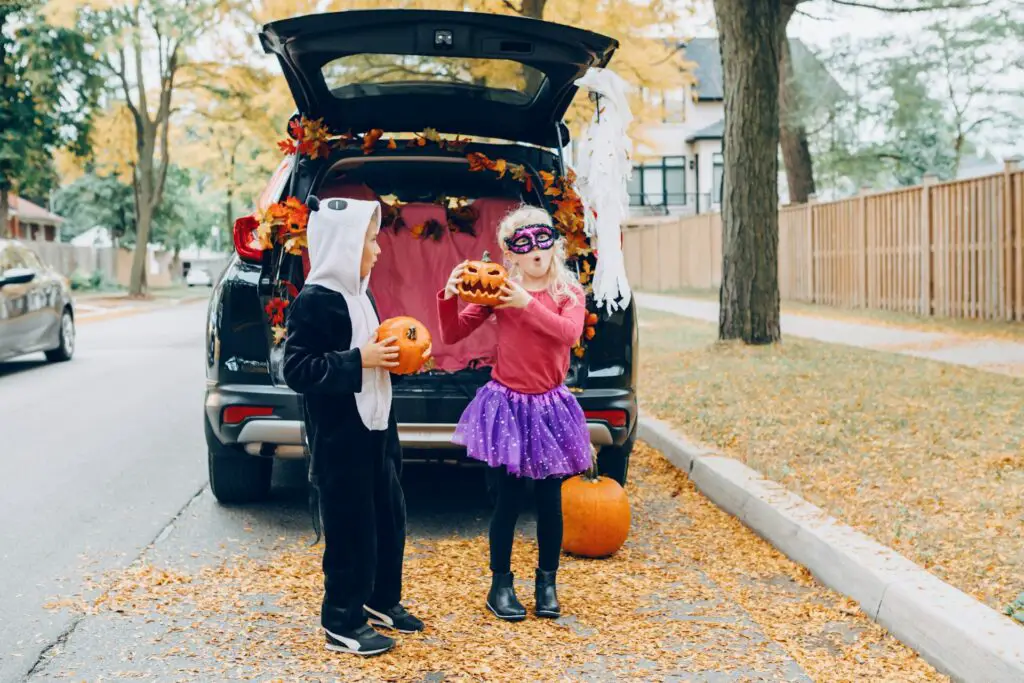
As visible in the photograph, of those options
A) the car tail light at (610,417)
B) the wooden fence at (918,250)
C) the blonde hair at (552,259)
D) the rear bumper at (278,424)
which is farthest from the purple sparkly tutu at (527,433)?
the wooden fence at (918,250)

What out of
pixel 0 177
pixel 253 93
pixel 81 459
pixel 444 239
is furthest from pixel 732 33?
pixel 0 177

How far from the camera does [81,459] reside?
7.11 m

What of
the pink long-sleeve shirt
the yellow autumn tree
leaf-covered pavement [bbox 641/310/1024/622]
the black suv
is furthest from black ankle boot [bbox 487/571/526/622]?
the yellow autumn tree

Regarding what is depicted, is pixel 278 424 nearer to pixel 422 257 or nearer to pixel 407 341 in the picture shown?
pixel 407 341

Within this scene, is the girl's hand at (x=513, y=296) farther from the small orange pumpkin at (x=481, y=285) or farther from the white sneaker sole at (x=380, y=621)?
the white sneaker sole at (x=380, y=621)

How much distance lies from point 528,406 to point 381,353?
30.3 inches

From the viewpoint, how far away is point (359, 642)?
368 cm

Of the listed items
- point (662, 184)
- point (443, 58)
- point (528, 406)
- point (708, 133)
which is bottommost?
point (528, 406)

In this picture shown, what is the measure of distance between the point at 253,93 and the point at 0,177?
259 inches

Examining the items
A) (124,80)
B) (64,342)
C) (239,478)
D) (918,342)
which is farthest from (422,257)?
(124,80)

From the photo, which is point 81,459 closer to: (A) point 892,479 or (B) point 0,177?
(A) point 892,479

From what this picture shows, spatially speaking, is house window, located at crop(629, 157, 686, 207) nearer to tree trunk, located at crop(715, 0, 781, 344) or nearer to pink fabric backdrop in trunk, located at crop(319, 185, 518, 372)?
tree trunk, located at crop(715, 0, 781, 344)

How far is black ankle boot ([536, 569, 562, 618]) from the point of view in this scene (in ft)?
13.4

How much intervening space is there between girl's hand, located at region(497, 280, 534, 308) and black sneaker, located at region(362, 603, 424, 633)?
1.15 m
